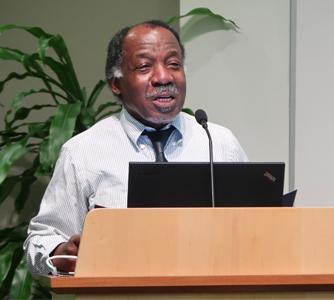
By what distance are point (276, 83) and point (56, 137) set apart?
1.02 meters

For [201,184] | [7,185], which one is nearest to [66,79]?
[7,185]

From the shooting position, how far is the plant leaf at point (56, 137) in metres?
2.67

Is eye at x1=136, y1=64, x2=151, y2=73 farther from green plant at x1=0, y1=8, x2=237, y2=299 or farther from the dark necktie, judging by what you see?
green plant at x1=0, y1=8, x2=237, y2=299

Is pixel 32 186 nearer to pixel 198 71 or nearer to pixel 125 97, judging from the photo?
pixel 198 71

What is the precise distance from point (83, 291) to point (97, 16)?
2.47 meters

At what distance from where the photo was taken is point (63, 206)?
2.02 metres

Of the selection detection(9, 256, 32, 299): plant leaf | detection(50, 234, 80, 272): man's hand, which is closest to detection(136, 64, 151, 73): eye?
detection(50, 234, 80, 272): man's hand

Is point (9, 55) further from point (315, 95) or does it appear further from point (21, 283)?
point (315, 95)

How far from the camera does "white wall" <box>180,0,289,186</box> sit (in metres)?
3.12

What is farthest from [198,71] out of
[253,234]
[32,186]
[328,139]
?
[253,234]

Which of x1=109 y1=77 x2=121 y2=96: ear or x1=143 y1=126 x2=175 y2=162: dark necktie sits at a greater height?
x1=109 y1=77 x2=121 y2=96: ear

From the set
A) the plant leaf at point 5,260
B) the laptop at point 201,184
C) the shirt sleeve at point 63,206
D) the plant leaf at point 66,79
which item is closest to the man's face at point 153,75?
the shirt sleeve at point 63,206

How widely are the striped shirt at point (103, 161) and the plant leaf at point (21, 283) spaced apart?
68 centimetres

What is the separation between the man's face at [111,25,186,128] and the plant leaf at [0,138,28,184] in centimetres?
72
